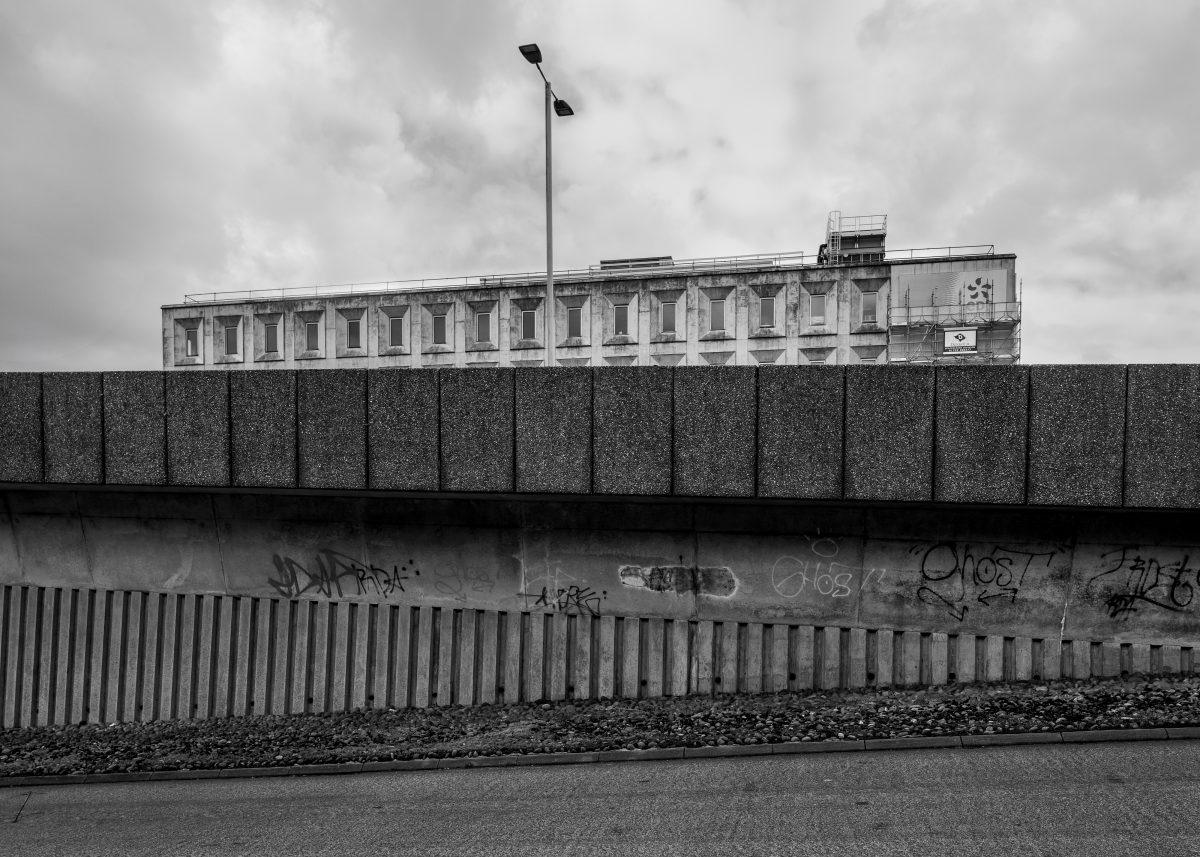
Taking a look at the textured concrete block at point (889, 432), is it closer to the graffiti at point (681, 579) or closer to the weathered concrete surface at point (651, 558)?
the weathered concrete surface at point (651, 558)

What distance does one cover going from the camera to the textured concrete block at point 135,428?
29.1 feet

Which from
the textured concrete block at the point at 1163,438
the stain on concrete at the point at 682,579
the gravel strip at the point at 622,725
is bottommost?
the gravel strip at the point at 622,725

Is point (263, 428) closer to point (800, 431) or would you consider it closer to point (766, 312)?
point (800, 431)

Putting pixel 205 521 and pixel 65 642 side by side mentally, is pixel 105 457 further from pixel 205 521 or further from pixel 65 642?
pixel 65 642

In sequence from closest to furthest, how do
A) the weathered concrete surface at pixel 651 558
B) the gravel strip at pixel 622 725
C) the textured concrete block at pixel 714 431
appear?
the gravel strip at pixel 622 725
the textured concrete block at pixel 714 431
the weathered concrete surface at pixel 651 558

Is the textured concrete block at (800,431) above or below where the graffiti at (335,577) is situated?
above

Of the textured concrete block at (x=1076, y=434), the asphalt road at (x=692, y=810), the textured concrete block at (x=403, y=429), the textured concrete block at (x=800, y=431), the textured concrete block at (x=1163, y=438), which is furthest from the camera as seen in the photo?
the textured concrete block at (x=403, y=429)

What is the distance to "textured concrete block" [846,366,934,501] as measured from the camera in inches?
307

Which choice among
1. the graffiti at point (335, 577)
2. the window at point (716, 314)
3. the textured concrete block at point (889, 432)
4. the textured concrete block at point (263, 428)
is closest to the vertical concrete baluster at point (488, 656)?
Answer: the graffiti at point (335, 577)

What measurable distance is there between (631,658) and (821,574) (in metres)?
2.44

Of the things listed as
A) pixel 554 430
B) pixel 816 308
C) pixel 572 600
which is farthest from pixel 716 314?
pixel 554 430

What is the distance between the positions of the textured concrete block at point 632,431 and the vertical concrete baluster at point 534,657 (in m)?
1.97

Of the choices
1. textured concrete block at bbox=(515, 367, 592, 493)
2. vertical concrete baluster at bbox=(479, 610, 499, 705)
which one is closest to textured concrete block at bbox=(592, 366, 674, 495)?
textured concrete block at bbox=(515, 367, 592, 493)

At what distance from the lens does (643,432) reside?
817cm
